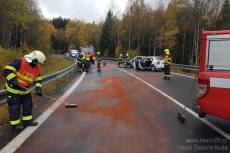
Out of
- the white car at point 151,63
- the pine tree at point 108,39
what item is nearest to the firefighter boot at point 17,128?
the white car at point 151,63

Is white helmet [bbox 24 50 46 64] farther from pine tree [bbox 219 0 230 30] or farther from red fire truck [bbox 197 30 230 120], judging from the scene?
pine tree [bbox 219 0 230 30]

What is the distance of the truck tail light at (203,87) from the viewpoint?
316 inches

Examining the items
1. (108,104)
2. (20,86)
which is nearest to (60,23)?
(108,104)

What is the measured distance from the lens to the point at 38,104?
40.8 feet

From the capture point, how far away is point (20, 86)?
8.90 m

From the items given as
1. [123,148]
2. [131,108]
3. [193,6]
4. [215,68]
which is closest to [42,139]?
[123,148]

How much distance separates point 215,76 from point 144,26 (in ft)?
265

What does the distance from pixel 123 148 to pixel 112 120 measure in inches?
106

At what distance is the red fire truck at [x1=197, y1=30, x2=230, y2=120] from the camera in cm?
771

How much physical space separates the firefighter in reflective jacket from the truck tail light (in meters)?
3.35

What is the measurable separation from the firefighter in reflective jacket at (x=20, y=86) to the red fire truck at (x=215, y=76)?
341cm

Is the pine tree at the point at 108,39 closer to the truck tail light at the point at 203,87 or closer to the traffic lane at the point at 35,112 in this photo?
the traffic lane at the point at 35,112

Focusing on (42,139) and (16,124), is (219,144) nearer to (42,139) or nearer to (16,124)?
(42,139)

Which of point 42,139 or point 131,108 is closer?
point 42,139
